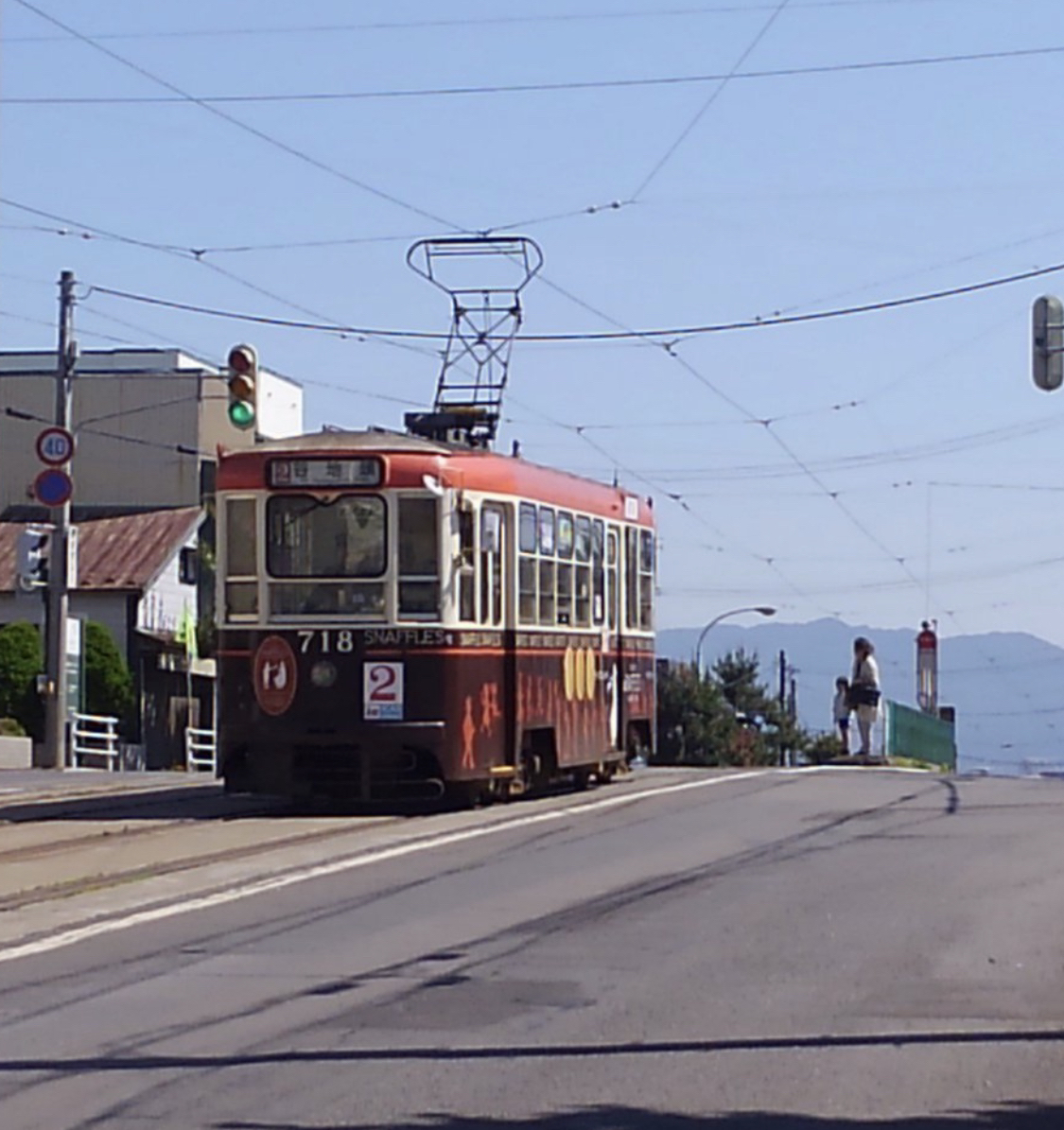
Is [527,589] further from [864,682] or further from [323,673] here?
[864,682]

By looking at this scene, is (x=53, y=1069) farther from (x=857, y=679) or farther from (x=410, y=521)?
(x=857, y=679)

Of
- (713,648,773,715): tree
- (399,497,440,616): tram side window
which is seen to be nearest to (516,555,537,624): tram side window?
(399,497,440,616): tram side window

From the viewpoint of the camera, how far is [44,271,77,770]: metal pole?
3625 centimetres

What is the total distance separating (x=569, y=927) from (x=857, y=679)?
18.2 meters

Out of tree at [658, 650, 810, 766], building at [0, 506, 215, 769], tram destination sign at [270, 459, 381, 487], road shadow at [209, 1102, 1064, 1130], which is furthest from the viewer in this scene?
tree at [658, 650, 810, 766]

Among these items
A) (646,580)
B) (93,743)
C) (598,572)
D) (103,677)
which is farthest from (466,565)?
(103,677)

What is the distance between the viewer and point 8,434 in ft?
205

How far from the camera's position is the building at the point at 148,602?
2156 inches

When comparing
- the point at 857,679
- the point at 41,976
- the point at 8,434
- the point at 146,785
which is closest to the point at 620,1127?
the point at 41,976

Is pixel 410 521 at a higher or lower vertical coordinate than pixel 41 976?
higher

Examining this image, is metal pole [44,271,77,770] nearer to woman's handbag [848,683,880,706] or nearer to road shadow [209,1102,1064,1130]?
woman's handbag [848,683,880,706]

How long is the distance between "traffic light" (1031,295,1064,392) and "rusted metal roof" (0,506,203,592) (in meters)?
34.4

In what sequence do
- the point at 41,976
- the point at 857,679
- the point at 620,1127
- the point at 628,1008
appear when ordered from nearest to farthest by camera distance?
the point at 620,1127 < the point at 628,1008 < the point at 41,976 < the point at 857,679

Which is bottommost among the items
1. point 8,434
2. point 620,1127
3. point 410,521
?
point 620,1127
